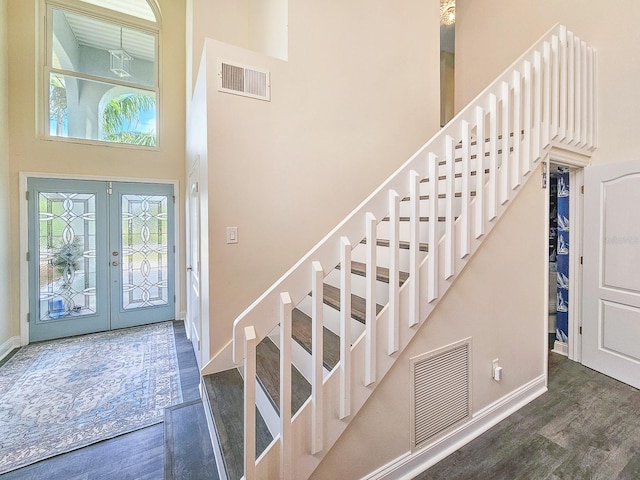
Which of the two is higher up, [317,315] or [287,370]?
[317,315]

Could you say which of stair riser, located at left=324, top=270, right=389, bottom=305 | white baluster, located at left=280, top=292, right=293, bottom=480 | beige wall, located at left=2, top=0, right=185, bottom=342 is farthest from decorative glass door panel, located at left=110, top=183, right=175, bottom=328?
white baluster, located at left=280, top=292, right=293, bottom=480

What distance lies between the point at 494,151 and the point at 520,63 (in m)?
0.86

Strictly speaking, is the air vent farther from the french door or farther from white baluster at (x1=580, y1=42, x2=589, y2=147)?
white baluster at (x1=580, y1=42, x2=589, y2=147)

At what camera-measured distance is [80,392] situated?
101 inches

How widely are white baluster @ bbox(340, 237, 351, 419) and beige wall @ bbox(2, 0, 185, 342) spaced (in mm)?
3903

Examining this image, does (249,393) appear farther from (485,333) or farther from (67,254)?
(67,254)

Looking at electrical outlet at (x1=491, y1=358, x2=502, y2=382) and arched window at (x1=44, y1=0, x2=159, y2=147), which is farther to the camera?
arched window at (x1=44, y1=0, x2=159, y2=147)

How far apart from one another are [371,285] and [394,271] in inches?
6.6

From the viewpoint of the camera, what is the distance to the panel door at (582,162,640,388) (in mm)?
2477

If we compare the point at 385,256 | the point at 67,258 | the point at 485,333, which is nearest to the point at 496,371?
the point at 485,333

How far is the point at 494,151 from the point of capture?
190 cm

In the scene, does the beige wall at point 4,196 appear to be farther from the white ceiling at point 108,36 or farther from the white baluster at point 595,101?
the white baluster at point 595,101

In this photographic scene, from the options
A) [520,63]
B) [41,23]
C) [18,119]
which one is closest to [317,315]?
[520,63]

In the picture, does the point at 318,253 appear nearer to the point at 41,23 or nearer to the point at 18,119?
the point at 18,119
